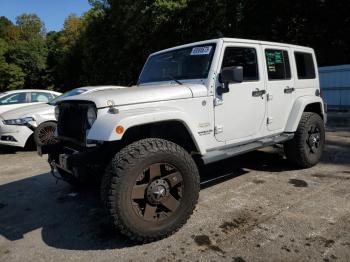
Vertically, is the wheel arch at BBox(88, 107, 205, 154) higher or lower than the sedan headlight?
higher

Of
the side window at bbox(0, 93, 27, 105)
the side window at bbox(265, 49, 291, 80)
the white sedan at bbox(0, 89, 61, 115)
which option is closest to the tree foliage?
the white sedan at bbox(0, 89, 61, 115)

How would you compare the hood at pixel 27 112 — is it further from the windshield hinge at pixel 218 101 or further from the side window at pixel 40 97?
the windshield hinge at pixel 218 101

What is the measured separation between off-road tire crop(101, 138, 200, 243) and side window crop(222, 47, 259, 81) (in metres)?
1.48

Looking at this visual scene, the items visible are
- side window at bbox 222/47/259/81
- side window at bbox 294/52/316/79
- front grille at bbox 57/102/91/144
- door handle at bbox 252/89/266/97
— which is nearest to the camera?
front grille at bbox 57/102/91/144

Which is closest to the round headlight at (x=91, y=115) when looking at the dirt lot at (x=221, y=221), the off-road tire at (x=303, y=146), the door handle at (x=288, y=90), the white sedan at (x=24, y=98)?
the dirt lot at (x=221, y=221)

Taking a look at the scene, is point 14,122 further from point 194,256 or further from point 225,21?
point 225,21

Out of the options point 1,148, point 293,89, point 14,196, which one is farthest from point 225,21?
point 14,196

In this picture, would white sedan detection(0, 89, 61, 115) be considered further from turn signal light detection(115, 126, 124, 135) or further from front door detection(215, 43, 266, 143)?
turn signal light detection(115, 126, 124, 135)

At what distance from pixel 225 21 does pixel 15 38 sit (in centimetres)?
6012

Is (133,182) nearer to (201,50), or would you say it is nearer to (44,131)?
(201,50)

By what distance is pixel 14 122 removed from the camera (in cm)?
828

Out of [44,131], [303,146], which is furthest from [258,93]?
[44,131]

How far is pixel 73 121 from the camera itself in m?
4.27

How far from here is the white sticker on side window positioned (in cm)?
460
